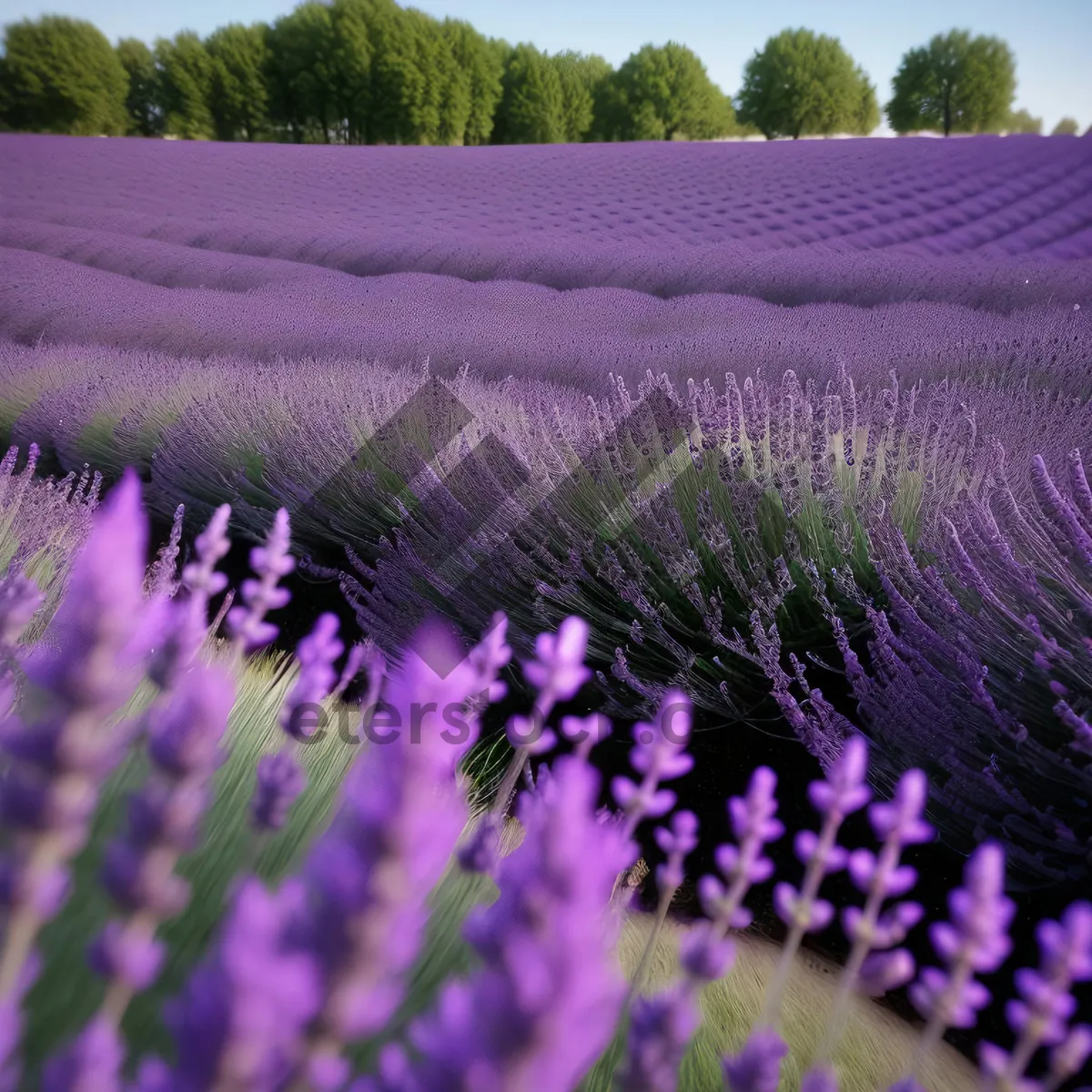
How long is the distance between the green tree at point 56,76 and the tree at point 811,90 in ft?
35.7

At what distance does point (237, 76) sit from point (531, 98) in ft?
16.3

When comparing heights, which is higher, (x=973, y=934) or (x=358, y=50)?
(x=358, y=50)

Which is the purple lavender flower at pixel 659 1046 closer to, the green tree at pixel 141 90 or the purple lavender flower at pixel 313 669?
the purple lavender flower at pixel 313 669

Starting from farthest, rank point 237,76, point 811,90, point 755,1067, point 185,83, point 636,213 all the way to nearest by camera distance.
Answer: point 811,90
point 237,76
point 185,83
point 636,213
point 755,1067

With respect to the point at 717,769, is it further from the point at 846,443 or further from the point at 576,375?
the point at 576,375

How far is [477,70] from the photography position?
1423cm

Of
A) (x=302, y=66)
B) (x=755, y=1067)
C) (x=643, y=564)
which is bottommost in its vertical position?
(x=643, y=564)

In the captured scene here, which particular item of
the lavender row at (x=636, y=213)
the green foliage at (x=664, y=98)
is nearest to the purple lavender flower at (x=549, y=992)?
the lavender row at (x=636, y=213)

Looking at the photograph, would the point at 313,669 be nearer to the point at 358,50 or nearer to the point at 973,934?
the point at 973,934

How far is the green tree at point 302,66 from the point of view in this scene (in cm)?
1251

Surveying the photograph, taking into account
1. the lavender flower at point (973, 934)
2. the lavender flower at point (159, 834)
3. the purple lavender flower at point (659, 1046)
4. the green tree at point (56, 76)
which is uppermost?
the green tree at point (56, 76)

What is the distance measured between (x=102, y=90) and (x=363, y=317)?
26.6 feet

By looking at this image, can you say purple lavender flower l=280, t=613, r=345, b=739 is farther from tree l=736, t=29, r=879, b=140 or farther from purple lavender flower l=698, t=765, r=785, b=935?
tree l=736, t=29, r=879, b=140

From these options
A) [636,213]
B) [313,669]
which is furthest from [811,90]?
[313,669]
